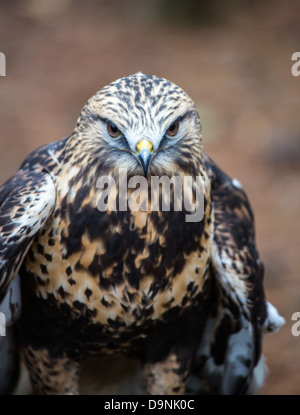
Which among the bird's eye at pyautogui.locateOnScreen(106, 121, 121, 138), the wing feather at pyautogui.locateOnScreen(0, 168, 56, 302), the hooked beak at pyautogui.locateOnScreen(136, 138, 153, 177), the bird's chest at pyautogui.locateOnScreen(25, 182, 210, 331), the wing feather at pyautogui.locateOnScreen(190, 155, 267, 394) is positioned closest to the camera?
the hooked beak at pyautogui.locateOnScreen(136, 138, 153, 177)

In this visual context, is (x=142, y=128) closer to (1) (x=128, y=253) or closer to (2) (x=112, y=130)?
(2) (x=112, y=130)

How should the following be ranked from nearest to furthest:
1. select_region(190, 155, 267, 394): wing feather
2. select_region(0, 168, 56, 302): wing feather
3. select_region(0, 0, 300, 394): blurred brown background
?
1. select_region(0, 168, 56, 302): wing feather
2. select_region(190, 155, 267, 394): wing feather
3. select_region(0, 0, 300, 394): blurred brown background

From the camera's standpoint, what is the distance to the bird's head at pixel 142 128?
332cm

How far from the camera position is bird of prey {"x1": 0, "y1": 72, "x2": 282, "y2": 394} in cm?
348

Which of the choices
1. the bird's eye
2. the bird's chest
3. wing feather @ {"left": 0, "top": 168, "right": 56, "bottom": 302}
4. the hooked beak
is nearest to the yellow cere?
the hooked beak

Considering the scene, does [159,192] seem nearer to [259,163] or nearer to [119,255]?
[119,255]

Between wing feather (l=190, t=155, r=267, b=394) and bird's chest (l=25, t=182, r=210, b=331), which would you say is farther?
wing feather (l=190, t=155, r=267, b=394)

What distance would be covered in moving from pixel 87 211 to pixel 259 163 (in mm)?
4904

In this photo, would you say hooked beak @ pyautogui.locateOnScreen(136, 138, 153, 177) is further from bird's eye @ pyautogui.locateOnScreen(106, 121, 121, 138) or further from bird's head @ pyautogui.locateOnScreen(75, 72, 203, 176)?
bird's eye @ pyautogui.locateOnScreen(106, 121, 121, 138)

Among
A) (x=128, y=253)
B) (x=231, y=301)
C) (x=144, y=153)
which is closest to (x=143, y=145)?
(x=144, y=153)

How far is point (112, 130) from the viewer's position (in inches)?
134

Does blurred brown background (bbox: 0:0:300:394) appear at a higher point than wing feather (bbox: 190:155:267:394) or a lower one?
higher

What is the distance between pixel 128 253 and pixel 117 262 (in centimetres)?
7

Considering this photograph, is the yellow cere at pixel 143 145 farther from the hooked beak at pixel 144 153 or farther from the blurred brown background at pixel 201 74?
the blurred brown background at pixel 201 74
